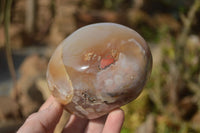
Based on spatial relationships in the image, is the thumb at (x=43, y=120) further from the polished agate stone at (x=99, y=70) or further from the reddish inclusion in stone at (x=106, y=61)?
the reddish inclusion in stone at (x=106, y=61)

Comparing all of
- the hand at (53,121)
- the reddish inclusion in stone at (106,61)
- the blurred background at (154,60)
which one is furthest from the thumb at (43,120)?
the blurred background at (154,60)

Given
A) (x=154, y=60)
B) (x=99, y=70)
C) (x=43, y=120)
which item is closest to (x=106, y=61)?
(x=99, y=70)

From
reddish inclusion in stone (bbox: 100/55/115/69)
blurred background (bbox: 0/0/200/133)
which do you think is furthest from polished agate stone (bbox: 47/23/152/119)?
blurred background (bbox: 0/0/200/133)

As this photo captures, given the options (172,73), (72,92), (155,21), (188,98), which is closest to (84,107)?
(72,92)

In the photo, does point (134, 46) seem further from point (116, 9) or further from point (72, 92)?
point (116, 9)

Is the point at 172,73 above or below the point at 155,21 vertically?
above
